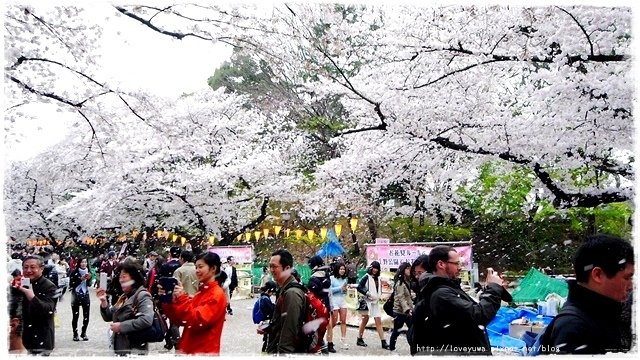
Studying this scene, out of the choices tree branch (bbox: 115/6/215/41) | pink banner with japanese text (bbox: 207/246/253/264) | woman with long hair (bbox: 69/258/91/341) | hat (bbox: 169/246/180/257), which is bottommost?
woman with long hair (bbox: 69/258/91/341)

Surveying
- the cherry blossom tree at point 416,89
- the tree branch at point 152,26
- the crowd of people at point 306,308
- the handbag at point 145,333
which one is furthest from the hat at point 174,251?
the handbag at point 145,333

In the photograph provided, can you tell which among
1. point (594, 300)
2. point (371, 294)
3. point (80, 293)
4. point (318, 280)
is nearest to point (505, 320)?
point (371, 294)

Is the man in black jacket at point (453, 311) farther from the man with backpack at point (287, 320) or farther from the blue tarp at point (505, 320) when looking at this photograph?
the blue tarp at point (505, 320)

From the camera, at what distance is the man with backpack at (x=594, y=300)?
5.84ft

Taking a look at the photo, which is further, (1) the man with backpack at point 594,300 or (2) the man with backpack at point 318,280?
(2) the man with backpack at point 318,280

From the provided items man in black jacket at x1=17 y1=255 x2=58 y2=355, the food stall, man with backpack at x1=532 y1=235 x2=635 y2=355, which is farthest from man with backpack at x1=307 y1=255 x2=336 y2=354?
the food stall

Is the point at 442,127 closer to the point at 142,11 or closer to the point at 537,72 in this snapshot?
the point at 537,72

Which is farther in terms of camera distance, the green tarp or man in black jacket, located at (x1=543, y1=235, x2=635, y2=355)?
the green tarp

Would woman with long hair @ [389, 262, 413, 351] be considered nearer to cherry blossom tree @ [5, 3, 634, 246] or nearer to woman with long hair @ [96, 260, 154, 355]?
cherry blossom tree @ [5, 3, 634, 246]

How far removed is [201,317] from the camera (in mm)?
2949

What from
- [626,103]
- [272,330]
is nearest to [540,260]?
[626,103]

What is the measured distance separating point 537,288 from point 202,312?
5.00 metres

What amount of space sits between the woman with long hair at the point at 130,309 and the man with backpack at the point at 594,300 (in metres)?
2.12

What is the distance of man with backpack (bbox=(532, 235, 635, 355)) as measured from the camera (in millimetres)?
1780
